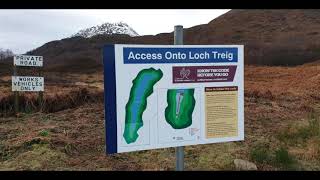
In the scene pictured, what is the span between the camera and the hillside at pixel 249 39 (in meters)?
38.2

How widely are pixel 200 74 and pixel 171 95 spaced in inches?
13.4

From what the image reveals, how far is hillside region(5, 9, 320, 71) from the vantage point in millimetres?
38159

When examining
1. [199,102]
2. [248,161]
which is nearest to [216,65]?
[199,102]

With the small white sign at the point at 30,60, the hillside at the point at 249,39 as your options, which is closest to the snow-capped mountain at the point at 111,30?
the hillside at the point at 249,39

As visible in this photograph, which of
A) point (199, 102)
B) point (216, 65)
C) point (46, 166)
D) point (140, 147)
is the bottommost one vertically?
point (46, 166)

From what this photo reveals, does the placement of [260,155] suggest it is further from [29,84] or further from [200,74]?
[29,84]

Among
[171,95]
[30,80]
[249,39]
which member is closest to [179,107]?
[171,95]

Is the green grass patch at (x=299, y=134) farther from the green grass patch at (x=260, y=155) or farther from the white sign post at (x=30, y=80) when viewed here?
the white sign post at (x=30, y=80)

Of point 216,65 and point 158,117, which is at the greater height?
point 216,65

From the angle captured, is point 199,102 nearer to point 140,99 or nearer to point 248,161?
point 140,99

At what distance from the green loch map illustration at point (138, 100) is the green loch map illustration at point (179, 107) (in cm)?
22
